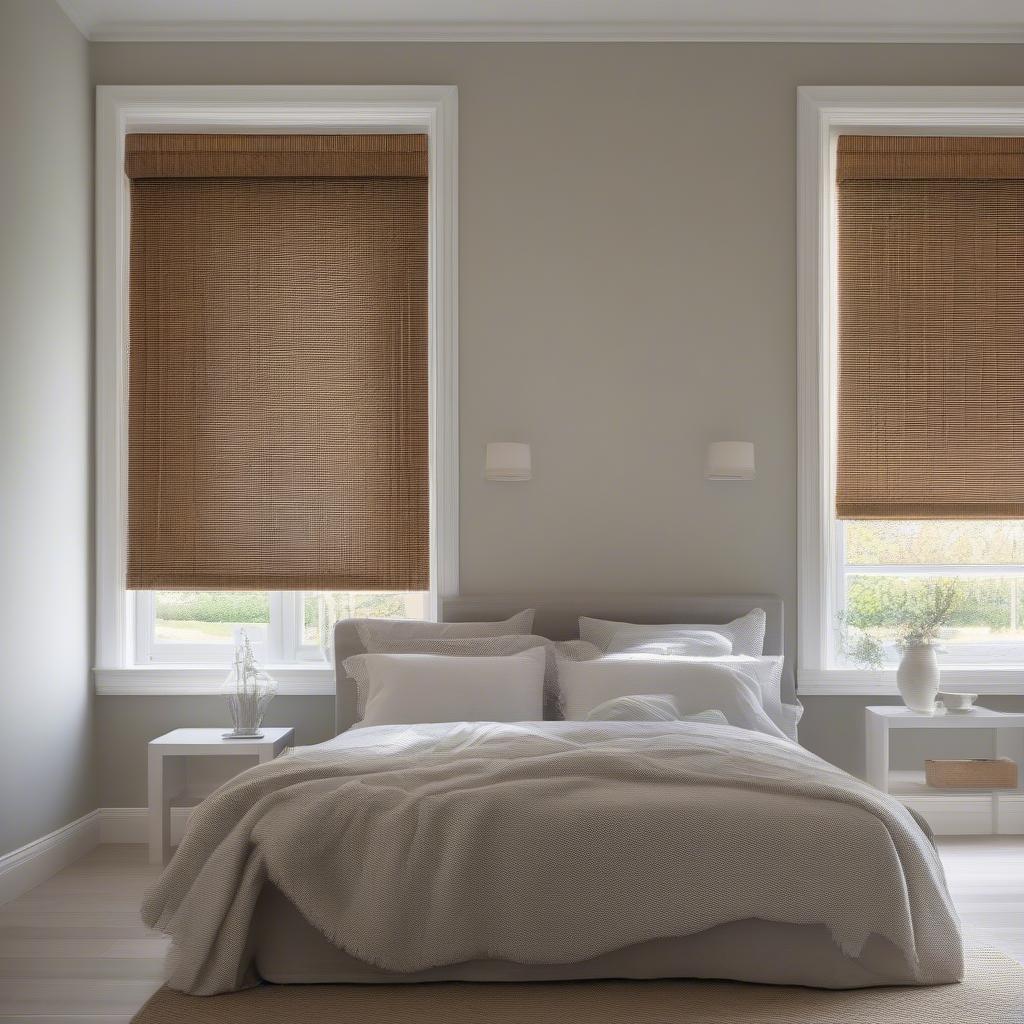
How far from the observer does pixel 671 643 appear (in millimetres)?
4363

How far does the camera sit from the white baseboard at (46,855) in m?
3.96

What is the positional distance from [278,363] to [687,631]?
216 centimetres

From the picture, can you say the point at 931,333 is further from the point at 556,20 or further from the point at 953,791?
the point at 556,20

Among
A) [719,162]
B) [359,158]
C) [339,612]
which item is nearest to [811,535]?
[719,162]

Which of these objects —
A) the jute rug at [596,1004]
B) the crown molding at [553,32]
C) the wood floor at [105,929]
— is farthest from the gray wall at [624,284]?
the jute rug at [596,1004]

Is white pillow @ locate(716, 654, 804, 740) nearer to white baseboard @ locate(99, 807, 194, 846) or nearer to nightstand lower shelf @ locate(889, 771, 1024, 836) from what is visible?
nightstand lower shelf @ locate(889, 771, 1024, 836)

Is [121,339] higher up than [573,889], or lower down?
higher up

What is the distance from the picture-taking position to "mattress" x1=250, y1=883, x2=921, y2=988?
2906 millimetres

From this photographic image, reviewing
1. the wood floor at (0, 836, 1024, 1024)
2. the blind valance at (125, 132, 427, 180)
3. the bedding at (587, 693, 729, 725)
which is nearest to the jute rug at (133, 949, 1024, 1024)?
the wood floor at (0, 836, 1024, 1024)

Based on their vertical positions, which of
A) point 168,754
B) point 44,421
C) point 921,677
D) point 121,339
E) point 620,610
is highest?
point 121,339

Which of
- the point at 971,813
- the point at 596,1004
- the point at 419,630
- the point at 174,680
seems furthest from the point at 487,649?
the point at 971,813

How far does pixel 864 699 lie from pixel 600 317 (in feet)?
6.78

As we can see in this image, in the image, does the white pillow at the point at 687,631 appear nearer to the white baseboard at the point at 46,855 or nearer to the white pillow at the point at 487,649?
the white pillow at the point at 487,649

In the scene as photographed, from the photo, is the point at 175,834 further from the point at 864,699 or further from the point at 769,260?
the point at 769,260
